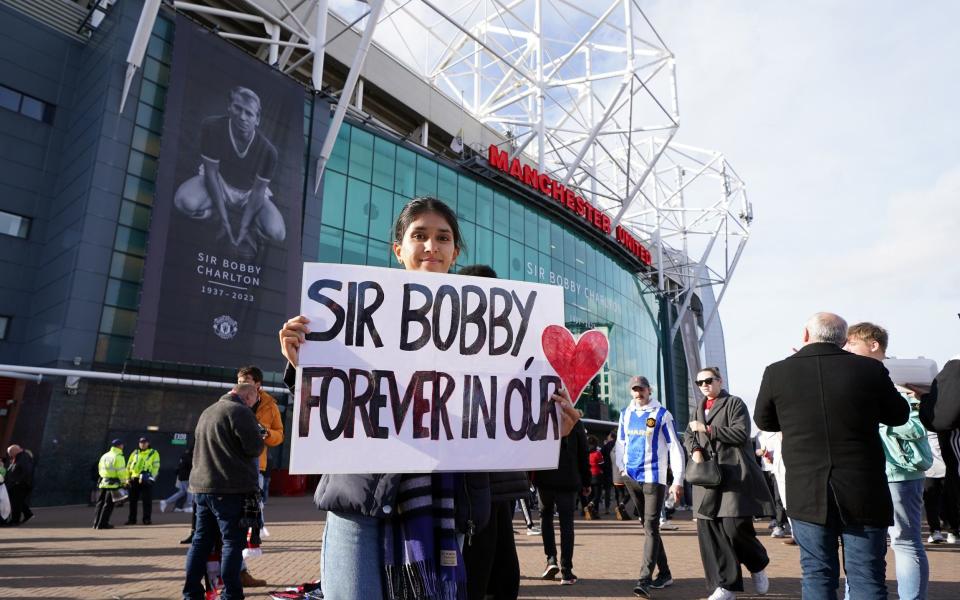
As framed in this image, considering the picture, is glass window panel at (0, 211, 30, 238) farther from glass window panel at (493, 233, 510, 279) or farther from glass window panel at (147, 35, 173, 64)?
glass window panel at (493, 233, 510, 279)

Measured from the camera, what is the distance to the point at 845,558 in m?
3.26

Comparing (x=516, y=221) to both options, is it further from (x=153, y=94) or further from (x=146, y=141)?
(x=146, y=141)

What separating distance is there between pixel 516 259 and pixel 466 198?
4.13 metres

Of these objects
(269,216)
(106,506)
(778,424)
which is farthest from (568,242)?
(778,424)

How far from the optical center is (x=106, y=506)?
1056cm

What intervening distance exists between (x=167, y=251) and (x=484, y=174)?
Result: 1604 centimetres

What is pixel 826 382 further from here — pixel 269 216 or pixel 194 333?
pixel 269 216

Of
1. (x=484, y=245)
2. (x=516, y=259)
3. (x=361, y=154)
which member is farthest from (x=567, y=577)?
(x=516, y=259)

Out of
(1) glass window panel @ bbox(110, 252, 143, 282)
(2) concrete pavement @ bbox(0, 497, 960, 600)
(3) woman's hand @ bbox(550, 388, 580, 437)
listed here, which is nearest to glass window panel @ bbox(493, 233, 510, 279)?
(1) glass window panel @ bbox(110, 252, 143, 282)

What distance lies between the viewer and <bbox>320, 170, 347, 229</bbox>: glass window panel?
78.5ft

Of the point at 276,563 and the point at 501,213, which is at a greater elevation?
the point at 501,213

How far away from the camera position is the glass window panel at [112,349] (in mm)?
18172

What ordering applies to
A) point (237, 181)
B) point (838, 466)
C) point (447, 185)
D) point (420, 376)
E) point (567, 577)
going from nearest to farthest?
1. point (420, 376)
2. point (838, 466)
3. point (567, 577)
4. point (237, 181)
5. point (447, 185)

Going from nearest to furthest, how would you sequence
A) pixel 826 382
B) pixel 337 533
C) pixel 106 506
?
pixel 337 533 < pixel 826 382 < pixel 106 506
